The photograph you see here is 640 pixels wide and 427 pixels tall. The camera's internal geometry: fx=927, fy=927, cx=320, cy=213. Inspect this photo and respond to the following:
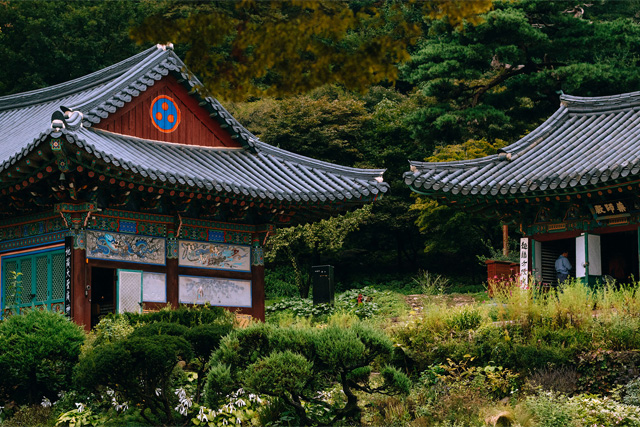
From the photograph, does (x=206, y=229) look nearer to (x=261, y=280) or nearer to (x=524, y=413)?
(x=261, y=280)

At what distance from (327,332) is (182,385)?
3.25 meters

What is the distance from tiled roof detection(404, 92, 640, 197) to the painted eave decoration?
1589mm

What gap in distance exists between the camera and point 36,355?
15.1m

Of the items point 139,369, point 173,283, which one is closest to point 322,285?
point 173,283

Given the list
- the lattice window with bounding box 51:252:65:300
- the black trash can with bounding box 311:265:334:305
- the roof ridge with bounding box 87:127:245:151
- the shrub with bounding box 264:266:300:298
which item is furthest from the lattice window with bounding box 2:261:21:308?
the shrub with bounding box 264:266:300:298

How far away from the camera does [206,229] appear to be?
68.7 ft

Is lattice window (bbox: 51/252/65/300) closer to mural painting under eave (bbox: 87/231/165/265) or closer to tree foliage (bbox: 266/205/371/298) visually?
mural painting under eave (bbox: 87/231/165/265)

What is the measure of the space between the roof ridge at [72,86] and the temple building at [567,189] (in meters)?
7.72

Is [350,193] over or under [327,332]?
over

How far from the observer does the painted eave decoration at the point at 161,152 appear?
1777 centimetres

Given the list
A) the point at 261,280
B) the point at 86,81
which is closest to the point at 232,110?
the point at 86,81

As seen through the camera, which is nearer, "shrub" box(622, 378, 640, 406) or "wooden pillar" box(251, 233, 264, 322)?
"shrub" box(622, 378, 640, 406)

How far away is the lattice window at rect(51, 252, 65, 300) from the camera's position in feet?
62.9

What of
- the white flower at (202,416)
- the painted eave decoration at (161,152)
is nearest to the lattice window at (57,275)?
the painted eave decoration at (161,152)
